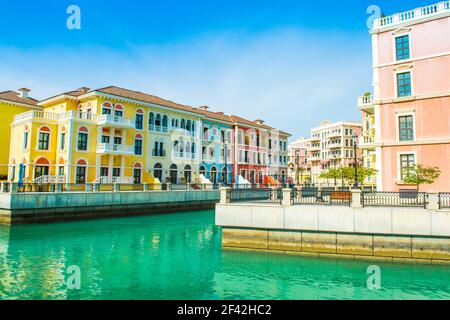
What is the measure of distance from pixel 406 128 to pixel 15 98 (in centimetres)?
3884

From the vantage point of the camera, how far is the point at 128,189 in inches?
1162

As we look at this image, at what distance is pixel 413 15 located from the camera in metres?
23.6

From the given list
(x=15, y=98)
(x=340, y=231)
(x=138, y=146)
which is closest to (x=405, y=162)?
(x=340, y=231)

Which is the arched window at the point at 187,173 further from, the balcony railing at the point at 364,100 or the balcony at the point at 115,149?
the balcony railing at the point at 364,100

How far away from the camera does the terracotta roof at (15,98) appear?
3483 cm

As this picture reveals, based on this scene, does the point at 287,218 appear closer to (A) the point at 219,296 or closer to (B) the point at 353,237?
(B) the point at 353,237

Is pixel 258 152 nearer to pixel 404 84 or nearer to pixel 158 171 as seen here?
pixel 158 171

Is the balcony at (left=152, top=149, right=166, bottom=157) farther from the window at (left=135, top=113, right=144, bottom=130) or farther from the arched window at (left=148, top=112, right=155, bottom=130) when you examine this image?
the window at (left=135, top=113, right=144, bottom=130)

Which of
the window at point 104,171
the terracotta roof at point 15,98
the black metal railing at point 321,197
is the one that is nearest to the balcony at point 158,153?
the window at point 104,171

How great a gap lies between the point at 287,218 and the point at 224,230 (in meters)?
3.05

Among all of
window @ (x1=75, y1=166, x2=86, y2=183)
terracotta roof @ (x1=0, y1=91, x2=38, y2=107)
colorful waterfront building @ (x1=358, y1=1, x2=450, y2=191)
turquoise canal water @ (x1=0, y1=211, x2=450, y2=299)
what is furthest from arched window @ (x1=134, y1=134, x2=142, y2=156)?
colorful waterfront building @ (x1=358, y1=1, x2=450, y2=191)

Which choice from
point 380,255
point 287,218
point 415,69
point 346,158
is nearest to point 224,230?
point 287,218

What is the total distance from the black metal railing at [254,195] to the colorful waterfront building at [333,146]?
52.0 m
